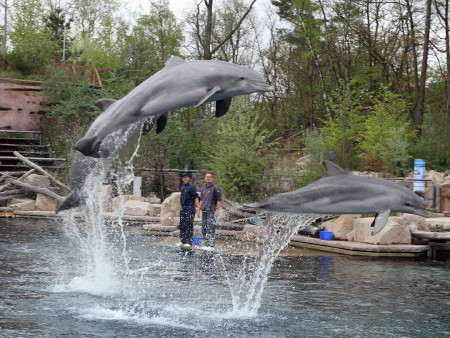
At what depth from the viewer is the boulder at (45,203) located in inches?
914

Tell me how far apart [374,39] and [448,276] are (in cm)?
2284

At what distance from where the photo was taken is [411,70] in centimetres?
3612

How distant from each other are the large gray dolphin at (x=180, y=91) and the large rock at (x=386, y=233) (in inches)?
425

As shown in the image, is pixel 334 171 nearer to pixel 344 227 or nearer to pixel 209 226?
pixel 209 226

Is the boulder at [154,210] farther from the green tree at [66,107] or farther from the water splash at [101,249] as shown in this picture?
the green tree at [66,107]

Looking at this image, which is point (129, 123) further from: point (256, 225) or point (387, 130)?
point (387, 130)

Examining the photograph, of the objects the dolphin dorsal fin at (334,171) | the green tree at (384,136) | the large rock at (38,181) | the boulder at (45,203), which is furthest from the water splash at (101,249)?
the green tree at (384,136)

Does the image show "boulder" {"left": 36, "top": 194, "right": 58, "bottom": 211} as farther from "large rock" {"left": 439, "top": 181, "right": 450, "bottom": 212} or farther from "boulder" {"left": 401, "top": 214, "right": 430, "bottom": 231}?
"large rock" {"left": 439, "top": 181, "right": 450, "bottom": 212}

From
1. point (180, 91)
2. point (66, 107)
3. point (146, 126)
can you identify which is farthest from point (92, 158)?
point (66, 107)

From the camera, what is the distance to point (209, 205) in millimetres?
14469

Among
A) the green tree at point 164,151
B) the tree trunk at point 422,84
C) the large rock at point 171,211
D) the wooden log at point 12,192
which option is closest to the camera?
the large rock at point 171,211

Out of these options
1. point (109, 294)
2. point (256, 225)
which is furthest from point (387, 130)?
point (109, 294)

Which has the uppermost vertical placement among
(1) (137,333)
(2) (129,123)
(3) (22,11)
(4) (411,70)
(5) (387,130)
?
(3) (22,11)

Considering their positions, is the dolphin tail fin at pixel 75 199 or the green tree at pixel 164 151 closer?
the dolphin tail fin at pixel 75 199
